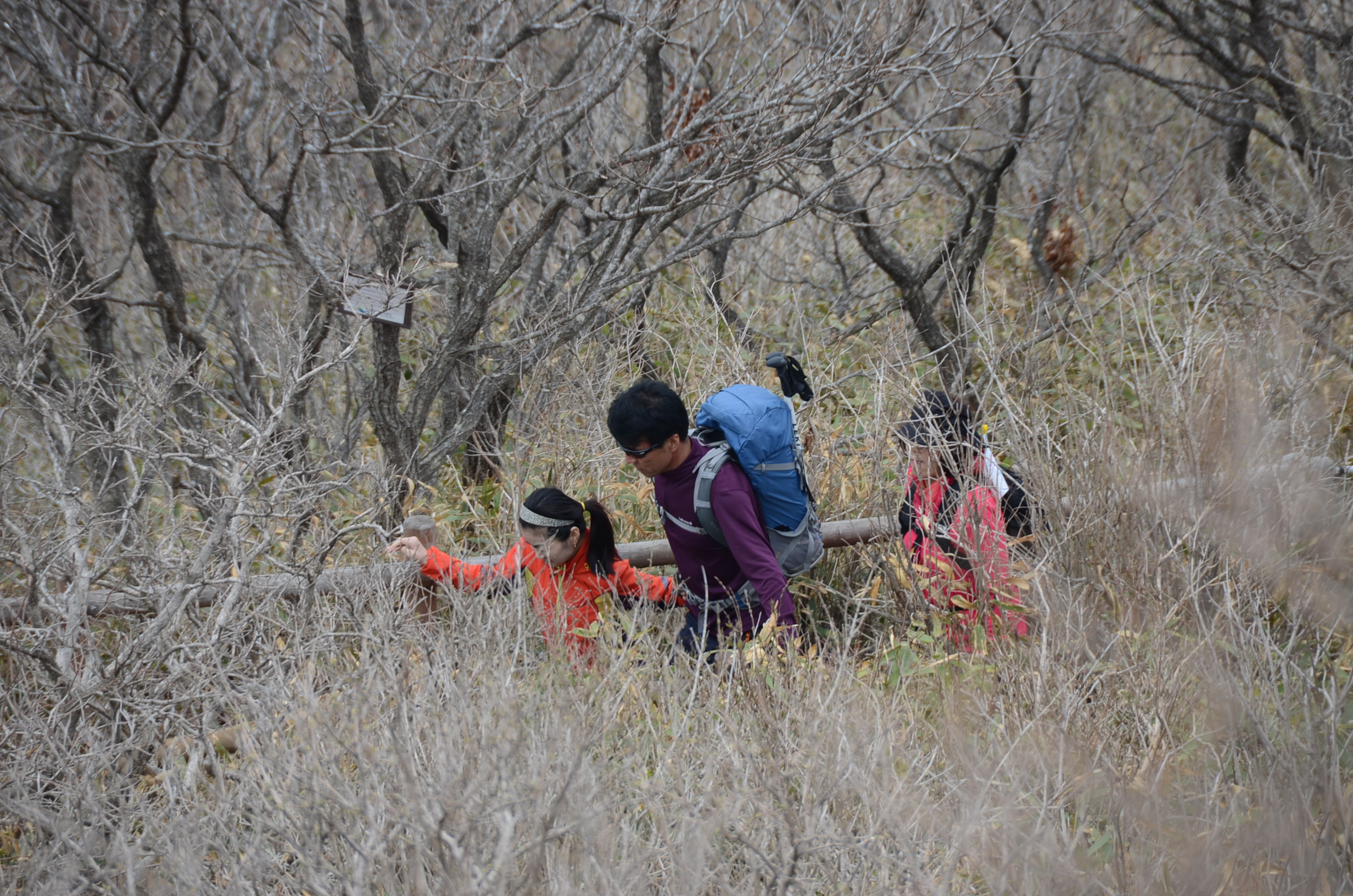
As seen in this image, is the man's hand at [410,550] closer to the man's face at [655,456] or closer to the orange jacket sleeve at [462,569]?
the orange jacket sleeve at [462,569]

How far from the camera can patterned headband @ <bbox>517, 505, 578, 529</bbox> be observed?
10.2ft

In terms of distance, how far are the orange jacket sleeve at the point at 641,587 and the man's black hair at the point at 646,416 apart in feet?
2.14

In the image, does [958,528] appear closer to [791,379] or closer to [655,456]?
[791,379]

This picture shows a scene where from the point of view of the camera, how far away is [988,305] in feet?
18.0

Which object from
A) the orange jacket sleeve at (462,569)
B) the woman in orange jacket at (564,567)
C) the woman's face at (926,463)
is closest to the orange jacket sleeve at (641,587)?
the woman in orange jacket at (564,567)

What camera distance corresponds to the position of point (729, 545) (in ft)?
9.30

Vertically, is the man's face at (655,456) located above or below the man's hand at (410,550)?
above

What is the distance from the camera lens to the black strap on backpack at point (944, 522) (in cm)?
315

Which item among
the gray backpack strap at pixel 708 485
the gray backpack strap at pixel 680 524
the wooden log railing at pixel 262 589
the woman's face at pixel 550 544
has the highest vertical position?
the gray backpack strap at pixel 708 485

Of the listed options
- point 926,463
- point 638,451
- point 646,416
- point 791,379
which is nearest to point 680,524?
point 638,451

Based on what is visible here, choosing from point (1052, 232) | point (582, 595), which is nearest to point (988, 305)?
point (1052, 232)

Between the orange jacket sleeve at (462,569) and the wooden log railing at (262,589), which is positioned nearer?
the wooden log railing at (262,589)

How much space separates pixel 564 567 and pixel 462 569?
0.39 metres

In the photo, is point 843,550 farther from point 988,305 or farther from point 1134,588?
point 988,305
